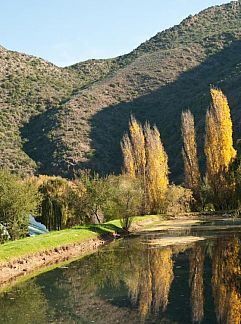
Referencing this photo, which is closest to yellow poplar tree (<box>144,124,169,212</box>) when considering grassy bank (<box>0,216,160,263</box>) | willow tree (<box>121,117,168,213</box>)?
willow tree (<box>121,117,168,213</box>)

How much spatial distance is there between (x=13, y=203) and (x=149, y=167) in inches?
1500

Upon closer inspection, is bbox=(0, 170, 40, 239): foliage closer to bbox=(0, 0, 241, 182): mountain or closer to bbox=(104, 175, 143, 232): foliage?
bbox=(104, 175, 143, 232): foliage

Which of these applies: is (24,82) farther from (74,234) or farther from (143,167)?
(74,234)

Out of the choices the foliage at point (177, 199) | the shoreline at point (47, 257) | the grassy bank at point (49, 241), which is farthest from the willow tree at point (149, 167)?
the shoreline at point (47, 257)

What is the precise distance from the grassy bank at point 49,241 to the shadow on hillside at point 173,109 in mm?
54414

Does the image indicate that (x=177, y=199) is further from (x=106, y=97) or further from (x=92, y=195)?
(x=106, y=97)

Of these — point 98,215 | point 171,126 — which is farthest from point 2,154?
point 98,215

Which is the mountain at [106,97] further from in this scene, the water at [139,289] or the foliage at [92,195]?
the water at [139,289]

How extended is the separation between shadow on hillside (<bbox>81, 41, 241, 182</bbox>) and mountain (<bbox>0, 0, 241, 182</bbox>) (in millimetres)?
259

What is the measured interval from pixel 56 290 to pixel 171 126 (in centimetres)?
9579

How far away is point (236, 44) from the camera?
137625mm

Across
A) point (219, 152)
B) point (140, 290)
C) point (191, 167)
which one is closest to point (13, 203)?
point (140, 290)

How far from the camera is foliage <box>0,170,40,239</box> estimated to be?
119ft

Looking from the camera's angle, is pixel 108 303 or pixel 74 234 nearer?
pixel 108 303
